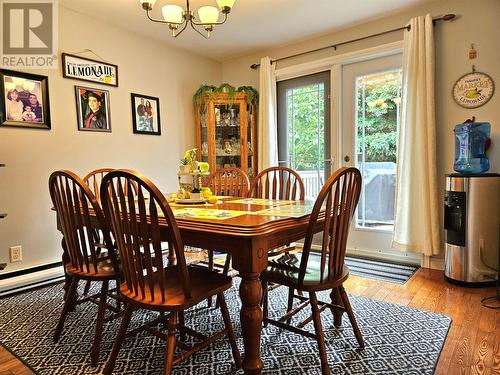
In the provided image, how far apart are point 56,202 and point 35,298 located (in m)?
1.14

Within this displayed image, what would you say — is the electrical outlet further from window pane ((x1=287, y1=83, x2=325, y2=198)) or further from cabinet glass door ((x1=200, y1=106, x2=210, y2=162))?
window pane ((x1=287, y1=83, x2=325, y2=198))

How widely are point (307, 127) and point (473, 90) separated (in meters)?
1.64

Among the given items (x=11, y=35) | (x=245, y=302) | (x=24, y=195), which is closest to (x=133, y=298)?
(x=245, y=302)

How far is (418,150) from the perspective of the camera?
2951 mm

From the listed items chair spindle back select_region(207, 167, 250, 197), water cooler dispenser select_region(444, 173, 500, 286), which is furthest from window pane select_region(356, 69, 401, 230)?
chair spindle back select_region(207, 167, 250, 197)

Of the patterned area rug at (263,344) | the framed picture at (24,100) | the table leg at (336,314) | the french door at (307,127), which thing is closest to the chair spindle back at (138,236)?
the patterned area rug at (263,344)

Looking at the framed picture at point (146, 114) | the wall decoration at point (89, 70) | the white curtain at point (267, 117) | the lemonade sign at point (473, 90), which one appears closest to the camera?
the lemonade sign at point (473, 90)

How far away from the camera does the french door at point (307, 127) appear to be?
3.75 m

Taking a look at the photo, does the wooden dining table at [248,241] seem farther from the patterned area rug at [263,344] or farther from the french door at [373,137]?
the french door at [373,137]

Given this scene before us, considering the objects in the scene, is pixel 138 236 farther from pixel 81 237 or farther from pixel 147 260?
pixel 81 237

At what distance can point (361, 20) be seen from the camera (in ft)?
10.8

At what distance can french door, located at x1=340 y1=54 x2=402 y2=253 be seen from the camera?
3.34 m

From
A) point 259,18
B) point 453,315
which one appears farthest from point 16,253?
point 453,315

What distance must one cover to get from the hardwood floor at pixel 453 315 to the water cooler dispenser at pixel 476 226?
0.13 m
